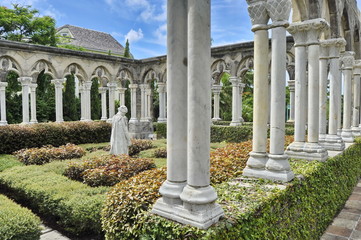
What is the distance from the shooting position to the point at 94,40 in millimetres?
43688

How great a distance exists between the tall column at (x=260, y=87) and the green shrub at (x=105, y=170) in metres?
3.13

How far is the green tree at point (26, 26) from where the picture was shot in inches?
1001

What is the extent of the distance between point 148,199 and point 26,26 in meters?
28.3

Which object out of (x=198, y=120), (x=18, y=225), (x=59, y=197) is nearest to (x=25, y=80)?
(x=59, y=197)

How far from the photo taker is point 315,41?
586 cm

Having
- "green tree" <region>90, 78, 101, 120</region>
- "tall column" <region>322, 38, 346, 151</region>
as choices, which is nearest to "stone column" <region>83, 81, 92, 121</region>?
"green tree" <region>90, 78, 101, 120</region>

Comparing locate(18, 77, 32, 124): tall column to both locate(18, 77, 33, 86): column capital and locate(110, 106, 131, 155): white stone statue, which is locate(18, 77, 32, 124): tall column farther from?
locate(110, 106, 131, 155): white stone statue

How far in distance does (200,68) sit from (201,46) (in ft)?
0.67

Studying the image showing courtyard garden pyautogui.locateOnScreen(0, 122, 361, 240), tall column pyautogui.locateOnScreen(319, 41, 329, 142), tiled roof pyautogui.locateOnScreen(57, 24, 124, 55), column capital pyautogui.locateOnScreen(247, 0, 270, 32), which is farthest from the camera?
tiled roof pyautogui.locateOnScreen(57, 24, 124, 55)

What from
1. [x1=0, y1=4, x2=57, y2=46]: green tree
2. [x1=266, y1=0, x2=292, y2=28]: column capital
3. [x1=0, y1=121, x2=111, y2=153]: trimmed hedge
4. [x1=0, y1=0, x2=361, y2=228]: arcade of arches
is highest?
[x1=0, y1=4, x2=57, y2=46]: green tree

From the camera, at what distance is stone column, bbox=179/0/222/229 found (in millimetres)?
2668

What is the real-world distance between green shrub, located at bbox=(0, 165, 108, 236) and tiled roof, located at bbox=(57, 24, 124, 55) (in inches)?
1463

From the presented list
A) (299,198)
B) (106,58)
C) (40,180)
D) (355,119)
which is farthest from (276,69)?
(106,58)

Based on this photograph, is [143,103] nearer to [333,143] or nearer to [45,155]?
[45,155]
